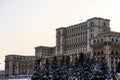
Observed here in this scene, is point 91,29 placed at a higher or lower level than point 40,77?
higher

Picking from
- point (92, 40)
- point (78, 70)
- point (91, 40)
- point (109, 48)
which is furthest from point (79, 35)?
point (78, 70)

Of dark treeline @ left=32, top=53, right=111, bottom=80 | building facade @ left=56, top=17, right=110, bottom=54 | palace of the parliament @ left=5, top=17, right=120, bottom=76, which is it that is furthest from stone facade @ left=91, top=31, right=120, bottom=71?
dark treeline @ left=32, top=53, right=111, bottom=80

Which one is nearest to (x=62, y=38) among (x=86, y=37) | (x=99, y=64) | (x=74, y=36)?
(x=74, y=36)

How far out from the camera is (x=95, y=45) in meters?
142

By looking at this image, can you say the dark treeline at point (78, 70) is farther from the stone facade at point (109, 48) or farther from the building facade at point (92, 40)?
the building facade at point (92, 40)

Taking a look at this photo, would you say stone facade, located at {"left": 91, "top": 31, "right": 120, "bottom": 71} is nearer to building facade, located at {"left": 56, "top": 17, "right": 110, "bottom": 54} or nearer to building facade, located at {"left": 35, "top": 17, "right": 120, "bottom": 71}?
building facade, located at {"left": 35, "top": 17, "right": 120, "bottom": 71}

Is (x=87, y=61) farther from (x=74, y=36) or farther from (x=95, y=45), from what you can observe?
(x=74, y=36)

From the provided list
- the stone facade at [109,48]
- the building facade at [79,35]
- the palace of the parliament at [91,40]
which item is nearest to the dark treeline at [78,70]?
the stone facade at [109,48]

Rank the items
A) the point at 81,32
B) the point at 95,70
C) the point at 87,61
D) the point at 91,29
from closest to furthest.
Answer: the point at 95,70
the point at 87,61
the point at 91,29
the point at 81,32

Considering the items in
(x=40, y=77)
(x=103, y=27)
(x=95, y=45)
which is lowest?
(x=40, y=77)

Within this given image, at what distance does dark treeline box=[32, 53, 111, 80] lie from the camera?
246 feet

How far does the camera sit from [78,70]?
84.5 meters

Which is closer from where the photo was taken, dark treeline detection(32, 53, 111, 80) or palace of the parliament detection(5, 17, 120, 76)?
dark treeline detection(32, 53, 111, 80)

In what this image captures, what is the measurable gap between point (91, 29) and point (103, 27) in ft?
20.4
